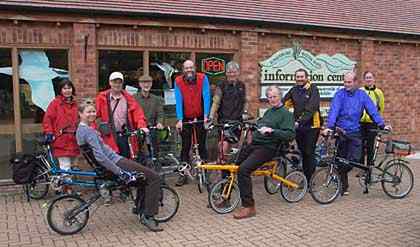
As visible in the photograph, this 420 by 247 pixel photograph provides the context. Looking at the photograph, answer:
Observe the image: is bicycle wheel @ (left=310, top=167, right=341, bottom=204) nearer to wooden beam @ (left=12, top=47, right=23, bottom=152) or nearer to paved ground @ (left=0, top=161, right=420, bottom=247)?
paved ground @ (left=0, top=161, right=420, bottom=247)

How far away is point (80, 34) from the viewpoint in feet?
24.6

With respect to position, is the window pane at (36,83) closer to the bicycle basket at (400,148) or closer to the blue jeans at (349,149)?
the blue jeans at (349,149)

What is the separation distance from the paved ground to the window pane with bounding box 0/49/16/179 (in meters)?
0.81

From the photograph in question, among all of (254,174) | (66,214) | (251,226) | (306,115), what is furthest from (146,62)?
(251,226)

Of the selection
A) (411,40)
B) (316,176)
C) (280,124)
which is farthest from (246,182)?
(411,40)

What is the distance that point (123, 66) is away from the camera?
814 centimetres

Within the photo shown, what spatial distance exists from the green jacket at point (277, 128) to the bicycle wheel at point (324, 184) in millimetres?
912

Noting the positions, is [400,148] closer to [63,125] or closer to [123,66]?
[123,66]

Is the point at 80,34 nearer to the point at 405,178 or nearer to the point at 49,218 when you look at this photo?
the point at 49,218

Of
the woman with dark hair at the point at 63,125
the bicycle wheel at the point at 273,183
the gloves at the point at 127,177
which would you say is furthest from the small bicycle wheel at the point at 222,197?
the woman with dark hair at the point at 63,125

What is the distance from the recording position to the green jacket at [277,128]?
593cm

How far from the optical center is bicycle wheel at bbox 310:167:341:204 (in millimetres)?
6535

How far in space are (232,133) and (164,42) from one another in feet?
7.60

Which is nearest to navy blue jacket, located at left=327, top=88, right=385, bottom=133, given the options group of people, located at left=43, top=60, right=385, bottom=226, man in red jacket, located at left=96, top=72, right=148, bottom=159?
group of people, located at left=43, top=60, right=385, bottom=226
